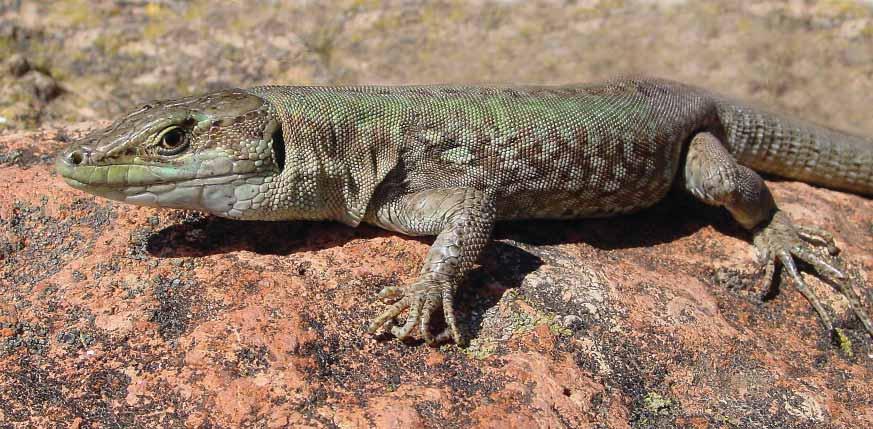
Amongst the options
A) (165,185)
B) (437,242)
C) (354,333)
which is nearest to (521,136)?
(437,242)

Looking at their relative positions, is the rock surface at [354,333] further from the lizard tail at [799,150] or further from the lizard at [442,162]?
the lizard tail at [799,150]

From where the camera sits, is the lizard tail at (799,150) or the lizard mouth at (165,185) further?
the lizard tail at (799,150)

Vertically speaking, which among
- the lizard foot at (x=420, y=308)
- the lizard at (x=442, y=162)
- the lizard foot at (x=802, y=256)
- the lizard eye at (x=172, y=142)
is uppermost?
the lizard eye at (x=172, y=142)

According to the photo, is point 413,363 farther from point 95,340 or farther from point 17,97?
point 17,97

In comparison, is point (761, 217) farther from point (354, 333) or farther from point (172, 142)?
point (172, 142)

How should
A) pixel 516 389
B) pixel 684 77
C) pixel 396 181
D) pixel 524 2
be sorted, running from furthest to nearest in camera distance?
pixel 524 2, pixel 684 77, pixel 396 181, pixel 516 389

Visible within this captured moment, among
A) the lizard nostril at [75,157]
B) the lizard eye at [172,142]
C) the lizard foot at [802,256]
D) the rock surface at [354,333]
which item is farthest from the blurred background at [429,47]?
the lizard eye at [172,142]

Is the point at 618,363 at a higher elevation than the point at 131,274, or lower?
lower

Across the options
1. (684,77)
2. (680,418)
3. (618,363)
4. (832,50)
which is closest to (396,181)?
(618,363)
